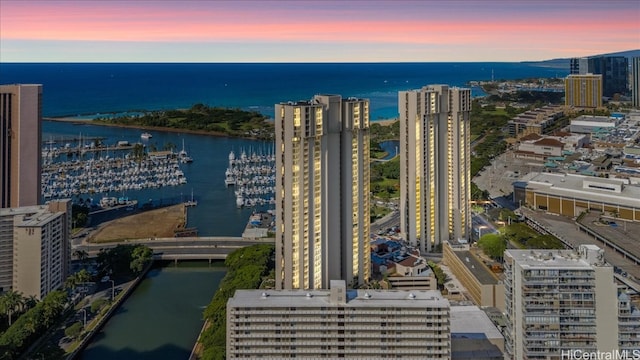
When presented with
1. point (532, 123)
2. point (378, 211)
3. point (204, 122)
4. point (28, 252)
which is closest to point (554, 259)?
point (28, 252)

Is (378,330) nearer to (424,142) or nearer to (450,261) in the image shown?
(450,261)

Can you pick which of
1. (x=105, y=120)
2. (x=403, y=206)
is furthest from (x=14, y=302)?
(x=105, y=120)

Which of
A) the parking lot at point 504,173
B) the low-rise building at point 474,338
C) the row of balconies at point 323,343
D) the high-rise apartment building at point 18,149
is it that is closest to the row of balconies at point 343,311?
the row of balconies at point 323,343

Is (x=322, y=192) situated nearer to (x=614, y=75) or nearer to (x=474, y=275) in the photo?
(x=474, y=275)

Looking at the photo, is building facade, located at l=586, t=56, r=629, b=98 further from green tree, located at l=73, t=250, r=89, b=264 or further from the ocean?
green tree, located at l=73, t=250, r=89, b=264

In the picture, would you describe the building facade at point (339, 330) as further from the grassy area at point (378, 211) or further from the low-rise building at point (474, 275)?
the grassy area at point (378, 211)
